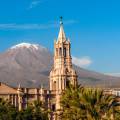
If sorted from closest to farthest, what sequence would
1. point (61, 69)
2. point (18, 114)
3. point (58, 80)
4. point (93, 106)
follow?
point (93, 106), point (18, 114), point (58, 80), point (61, 69)

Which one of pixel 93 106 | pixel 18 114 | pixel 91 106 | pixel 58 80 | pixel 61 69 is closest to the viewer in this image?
pixel 91 106

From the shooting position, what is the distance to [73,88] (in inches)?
2625

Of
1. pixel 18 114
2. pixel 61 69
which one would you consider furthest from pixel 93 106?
pixel 61 69

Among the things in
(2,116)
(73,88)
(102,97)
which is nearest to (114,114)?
(102,97)

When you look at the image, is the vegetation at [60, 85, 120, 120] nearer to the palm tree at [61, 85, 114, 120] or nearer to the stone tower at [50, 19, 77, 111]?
the palm tree at [61, 85, 114, 120]

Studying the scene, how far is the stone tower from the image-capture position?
106 m

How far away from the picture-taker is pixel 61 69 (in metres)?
106

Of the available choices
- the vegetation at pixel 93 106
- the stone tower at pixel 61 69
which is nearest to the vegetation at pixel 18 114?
the vegetation at pixel 93 106

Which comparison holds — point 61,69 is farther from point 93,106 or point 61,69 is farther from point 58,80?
point 93,106

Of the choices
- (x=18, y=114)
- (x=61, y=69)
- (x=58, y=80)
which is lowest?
(x=18, y=114)

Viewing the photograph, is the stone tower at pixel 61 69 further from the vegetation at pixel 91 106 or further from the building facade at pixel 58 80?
the vegetation at pixel 91 106

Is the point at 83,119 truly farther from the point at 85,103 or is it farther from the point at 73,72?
the point at 73,72

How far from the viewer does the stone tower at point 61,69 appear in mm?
105625

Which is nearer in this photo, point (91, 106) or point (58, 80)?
point (91, 106)
